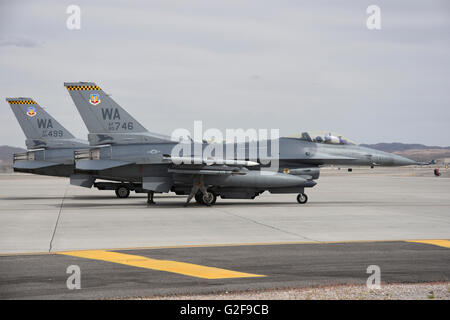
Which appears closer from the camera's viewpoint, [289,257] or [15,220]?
[289,257]

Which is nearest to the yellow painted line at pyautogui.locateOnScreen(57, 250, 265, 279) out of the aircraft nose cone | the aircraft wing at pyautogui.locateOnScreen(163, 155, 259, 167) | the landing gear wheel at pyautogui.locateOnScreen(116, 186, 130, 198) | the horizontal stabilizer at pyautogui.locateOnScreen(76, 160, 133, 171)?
the aircraft wing at pyautogui.locateOnScreen(163, 155, 259, 167)

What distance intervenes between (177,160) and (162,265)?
38.0 ft

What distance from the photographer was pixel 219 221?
15.5m

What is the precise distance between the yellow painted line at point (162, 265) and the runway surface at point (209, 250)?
0.05 ft

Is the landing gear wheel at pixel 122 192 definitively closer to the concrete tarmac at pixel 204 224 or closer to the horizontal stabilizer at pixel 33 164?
the horizontal stabilizer at pixel 33 164

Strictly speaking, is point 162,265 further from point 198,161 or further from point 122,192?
point 122,192

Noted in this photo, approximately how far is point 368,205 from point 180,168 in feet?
23.6

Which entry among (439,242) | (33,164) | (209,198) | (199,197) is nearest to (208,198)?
(209,198)

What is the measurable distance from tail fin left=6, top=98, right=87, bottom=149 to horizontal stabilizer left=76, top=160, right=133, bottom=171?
237 inches

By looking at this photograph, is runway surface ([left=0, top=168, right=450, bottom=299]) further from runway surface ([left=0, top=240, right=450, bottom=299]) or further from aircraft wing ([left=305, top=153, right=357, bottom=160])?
aircraft wing ([left=305, top=153, right=357, bottom=160])

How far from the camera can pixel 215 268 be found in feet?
28.0
